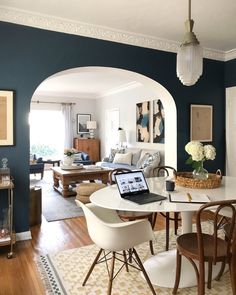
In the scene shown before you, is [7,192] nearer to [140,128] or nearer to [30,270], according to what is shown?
[30,270]

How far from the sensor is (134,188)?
2.26 meters

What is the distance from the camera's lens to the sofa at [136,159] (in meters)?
5.51

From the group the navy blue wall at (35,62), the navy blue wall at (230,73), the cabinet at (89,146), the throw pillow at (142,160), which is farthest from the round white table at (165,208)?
the cabinet at (89,146)

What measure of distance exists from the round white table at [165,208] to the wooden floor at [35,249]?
920mm

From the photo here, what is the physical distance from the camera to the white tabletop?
6.11ft

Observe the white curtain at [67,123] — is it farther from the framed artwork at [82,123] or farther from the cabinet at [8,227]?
Result: the cabinet at [8,227]

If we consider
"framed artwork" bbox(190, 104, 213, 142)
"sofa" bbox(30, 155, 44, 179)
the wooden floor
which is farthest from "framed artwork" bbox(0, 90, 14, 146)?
"sofa" bbox(30, 155, 44, 179)

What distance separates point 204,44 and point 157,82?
39.9 inches

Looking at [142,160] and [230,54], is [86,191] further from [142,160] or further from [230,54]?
[230,54]

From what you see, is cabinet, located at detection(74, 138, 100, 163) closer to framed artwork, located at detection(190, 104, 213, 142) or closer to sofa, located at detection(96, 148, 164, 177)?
sofa, located at detection(96, 148, 164, 177)

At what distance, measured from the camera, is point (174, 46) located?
4.04 m

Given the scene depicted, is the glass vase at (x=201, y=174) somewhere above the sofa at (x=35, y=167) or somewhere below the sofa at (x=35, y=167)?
above

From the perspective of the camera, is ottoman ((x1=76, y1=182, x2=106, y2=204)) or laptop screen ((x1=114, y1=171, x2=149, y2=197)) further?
ottoman ((x1=76, y1=182, x2=106, y2=204))

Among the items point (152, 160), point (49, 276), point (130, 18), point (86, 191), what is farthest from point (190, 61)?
point (152, 160)
